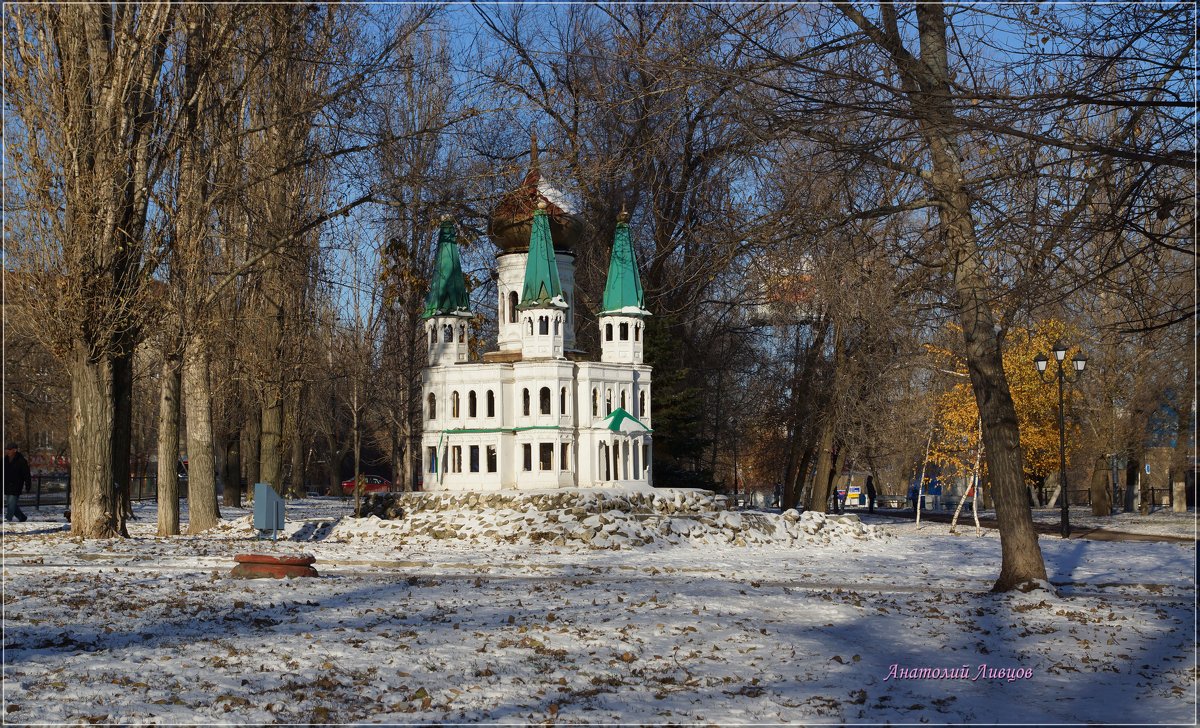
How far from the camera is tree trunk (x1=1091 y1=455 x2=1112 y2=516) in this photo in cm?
3978

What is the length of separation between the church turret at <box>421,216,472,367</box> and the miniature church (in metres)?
0.03

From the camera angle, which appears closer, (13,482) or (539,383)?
(13,482)

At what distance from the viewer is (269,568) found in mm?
13938

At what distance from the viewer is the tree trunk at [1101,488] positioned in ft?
131

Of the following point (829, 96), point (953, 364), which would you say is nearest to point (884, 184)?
point (829, 96)

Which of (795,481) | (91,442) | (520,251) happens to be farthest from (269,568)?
(795,481)

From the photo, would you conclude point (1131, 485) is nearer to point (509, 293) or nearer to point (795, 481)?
point (795, 481)

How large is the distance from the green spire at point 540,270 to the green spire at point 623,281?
1.72 meters

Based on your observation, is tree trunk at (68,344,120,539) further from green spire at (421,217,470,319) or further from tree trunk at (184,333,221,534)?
green spire at (421,217,470,319)

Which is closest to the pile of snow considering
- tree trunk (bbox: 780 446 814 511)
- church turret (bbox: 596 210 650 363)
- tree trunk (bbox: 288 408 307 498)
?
church turret (bbox: 596 210 650 363)

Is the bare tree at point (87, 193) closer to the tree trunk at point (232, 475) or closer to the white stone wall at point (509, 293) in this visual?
the white stone wall at point (509, 293)

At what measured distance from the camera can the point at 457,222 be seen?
27234 mm

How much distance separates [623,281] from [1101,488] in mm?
20688

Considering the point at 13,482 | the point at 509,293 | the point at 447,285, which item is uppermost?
the point at 447,285
